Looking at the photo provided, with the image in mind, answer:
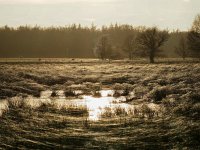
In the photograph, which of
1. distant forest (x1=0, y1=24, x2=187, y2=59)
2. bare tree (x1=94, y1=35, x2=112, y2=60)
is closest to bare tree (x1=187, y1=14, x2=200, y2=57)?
bare tree (x1=94, y1=35, x2=112, y2=60)

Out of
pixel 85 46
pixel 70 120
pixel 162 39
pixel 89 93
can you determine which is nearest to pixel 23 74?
pixel 89 93

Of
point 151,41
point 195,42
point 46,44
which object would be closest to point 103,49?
point 151,41

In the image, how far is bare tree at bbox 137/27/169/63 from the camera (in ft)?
325

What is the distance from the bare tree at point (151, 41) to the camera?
325 ft

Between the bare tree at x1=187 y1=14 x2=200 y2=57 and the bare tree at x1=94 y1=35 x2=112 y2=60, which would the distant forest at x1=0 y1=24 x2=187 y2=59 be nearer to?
the bare tree at x1=94 y1=35 x2=112 y2=60

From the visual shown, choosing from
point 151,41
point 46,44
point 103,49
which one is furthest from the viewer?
point 46,44

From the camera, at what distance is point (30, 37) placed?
19325 centimetres

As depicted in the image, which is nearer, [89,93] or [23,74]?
[89,93]

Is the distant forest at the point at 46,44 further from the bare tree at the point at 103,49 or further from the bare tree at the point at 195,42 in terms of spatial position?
the bare tree at the point at 195,42

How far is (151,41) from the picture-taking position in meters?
99.2

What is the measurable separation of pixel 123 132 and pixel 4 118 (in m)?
6.58

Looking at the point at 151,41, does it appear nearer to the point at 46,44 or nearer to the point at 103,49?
the point at 103,49

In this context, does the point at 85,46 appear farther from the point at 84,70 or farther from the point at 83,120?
the point at 83,120

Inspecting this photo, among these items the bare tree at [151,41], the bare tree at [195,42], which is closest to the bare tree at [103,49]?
the bare tree at [151,41]
